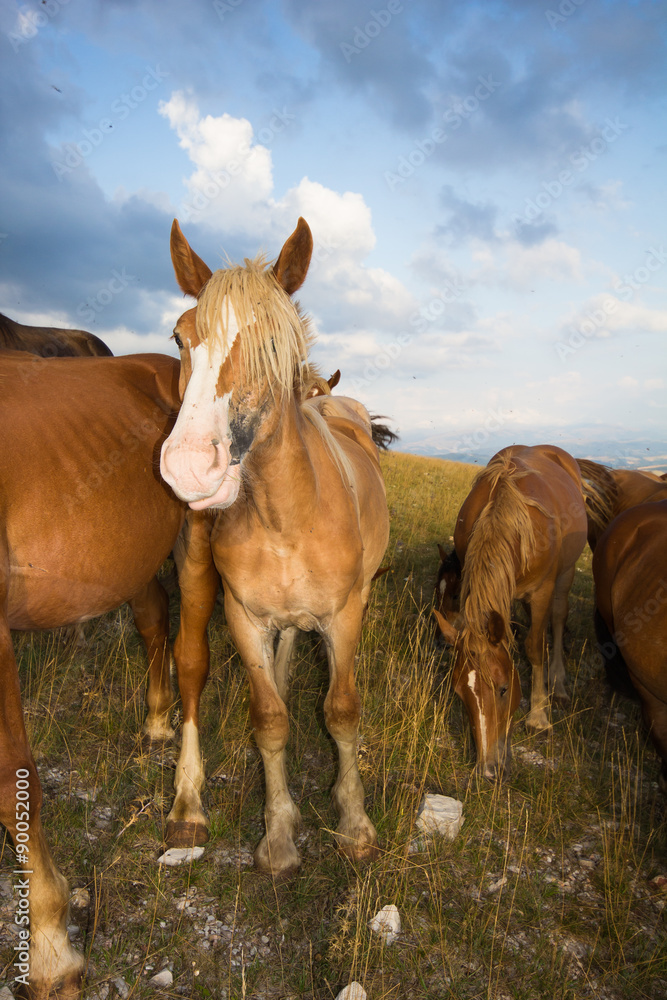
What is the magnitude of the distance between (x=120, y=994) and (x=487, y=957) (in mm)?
1468

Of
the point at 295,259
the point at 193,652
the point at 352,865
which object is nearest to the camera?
the point at 295,259

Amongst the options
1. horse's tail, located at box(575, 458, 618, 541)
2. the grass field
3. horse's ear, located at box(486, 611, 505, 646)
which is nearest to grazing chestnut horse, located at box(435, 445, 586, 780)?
horse's ear, located at box(486, 611, 505, 646)

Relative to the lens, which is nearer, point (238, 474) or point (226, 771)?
point (238, 474)

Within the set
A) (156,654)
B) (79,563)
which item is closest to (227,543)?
(79,563)

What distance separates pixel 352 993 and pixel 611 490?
254 inches

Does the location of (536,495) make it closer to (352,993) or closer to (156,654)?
(156,654)

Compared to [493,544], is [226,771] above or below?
below

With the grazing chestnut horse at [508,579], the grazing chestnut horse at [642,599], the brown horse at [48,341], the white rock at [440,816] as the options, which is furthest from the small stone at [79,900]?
the brown horse at [48,341]

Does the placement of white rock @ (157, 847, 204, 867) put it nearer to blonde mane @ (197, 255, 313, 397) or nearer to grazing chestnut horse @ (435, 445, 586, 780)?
grazing chestnut horse @ (435, 445, 586, 780)

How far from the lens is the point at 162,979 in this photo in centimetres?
215

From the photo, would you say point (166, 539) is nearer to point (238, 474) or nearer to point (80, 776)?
point (238, 474)

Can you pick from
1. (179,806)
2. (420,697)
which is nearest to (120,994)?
(179,806)

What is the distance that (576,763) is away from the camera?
3.58 metres

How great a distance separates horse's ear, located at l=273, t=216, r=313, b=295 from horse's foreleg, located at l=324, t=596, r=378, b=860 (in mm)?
1577
